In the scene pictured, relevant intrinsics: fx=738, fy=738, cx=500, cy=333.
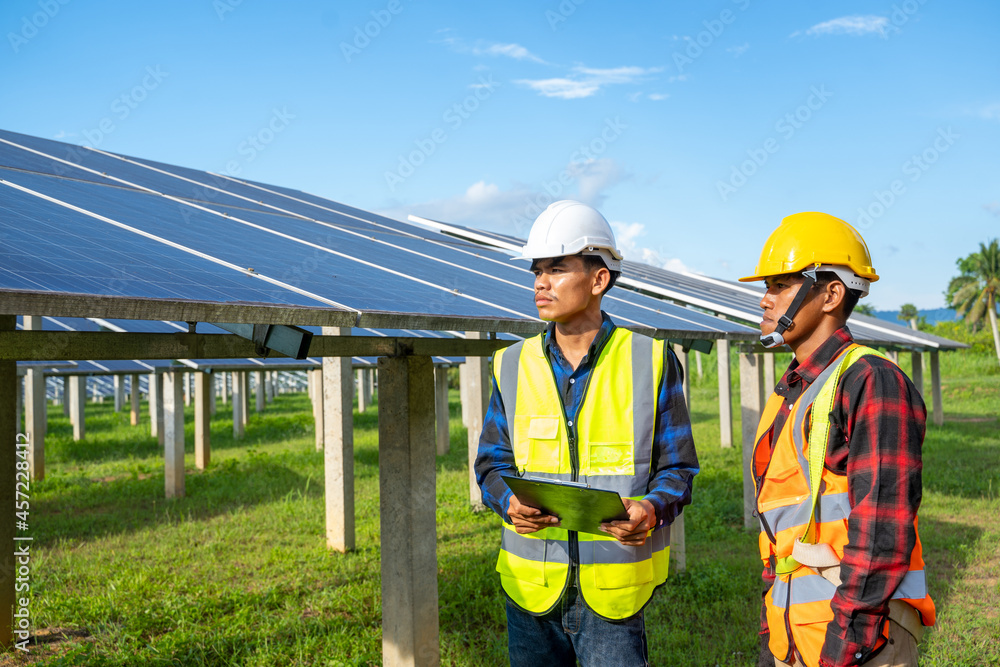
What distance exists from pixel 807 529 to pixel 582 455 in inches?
32.0

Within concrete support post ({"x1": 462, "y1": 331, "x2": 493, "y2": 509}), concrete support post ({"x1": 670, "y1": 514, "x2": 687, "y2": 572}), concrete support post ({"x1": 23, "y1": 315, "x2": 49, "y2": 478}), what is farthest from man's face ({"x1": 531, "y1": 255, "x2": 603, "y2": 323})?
concrete support post ({"x1": 23, "y1": 315, "x2": 49, "y2": 478})

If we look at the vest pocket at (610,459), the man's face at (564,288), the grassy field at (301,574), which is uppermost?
the man's face at (564,288)

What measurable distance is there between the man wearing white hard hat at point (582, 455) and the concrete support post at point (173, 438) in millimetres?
9564

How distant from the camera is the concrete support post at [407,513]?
4.50 meters

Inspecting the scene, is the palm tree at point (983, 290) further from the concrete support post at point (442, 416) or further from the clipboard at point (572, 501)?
the clipboard at point (572, 501)

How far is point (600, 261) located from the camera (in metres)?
2.94

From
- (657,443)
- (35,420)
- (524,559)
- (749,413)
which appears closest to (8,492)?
(524,559)

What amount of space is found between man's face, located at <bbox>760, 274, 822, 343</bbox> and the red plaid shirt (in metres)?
0.36

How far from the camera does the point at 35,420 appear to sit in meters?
12.7

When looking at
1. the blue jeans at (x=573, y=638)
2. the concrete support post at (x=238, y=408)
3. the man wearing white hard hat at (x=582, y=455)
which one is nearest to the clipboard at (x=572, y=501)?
the man wearing white hard hat at (x=582, y=455)

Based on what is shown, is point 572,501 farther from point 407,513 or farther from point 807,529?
point 407,513

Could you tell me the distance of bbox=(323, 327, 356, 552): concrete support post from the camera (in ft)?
26.5

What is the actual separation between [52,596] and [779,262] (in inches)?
269

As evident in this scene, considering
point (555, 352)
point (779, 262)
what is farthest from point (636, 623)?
point (779, 262)
